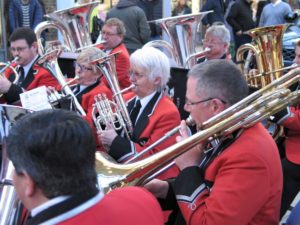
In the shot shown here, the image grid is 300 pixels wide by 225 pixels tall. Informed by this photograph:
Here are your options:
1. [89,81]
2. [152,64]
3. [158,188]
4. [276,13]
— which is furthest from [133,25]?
[158,188]

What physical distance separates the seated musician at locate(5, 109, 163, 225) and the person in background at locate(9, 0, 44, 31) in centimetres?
657

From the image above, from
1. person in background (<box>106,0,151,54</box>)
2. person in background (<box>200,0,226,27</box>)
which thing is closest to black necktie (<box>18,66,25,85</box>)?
person in background (<box>106,0,151,54</box>)

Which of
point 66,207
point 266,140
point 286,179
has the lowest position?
point 286,179

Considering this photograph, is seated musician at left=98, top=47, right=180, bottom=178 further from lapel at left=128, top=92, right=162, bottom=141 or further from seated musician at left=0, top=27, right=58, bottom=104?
seated musician at left=0, top=27, right=58, bottom=104

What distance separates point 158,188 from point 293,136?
1.30 metres

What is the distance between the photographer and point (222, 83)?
73.3 inches

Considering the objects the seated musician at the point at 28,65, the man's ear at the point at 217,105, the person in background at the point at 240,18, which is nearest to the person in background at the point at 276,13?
the person in background at the point at 240,18

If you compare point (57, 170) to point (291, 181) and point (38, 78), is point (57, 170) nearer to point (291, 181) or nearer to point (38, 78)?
point (291, 181)

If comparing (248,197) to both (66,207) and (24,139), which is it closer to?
(66,207)

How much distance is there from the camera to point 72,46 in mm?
5184

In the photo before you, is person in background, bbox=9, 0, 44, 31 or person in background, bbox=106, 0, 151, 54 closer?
person in background, bbox=106, 0, 151, 54

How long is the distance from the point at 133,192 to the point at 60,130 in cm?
38

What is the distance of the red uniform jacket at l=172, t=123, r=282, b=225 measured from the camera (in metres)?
1.69

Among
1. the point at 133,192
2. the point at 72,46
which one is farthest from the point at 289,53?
the point at 133,192
